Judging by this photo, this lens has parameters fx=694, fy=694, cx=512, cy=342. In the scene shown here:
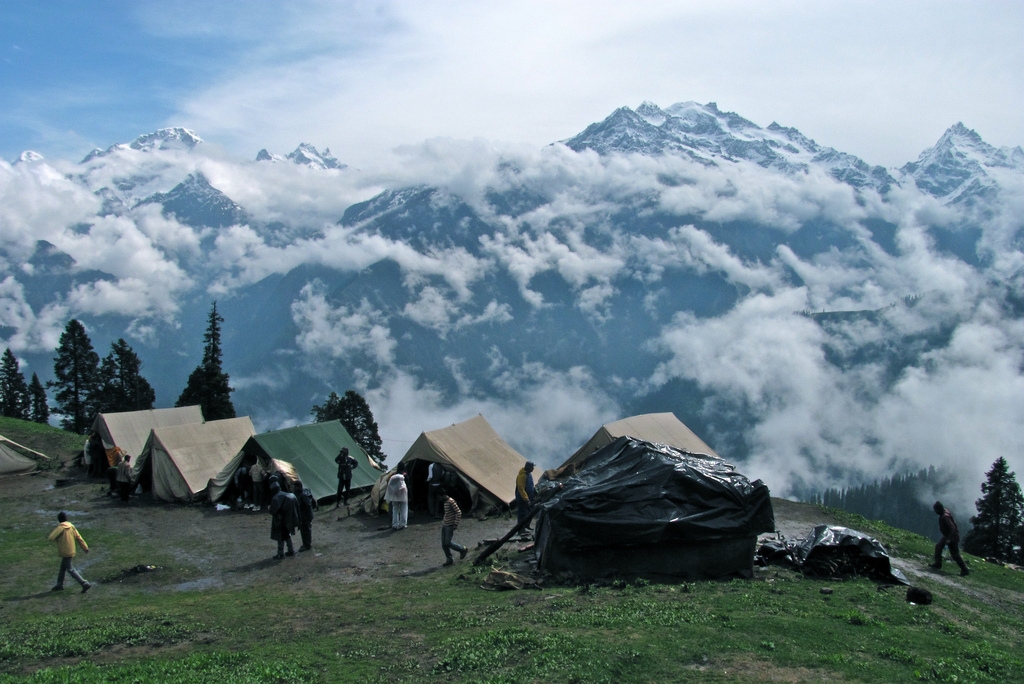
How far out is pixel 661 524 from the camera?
47.6 ft

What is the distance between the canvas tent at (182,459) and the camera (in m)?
27.3

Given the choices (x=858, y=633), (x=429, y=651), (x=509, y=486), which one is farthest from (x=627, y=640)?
(x=509, y=486)

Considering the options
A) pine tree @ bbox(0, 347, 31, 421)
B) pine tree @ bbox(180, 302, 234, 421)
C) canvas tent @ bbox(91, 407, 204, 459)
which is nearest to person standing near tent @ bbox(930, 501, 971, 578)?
canvas tent @ bbox(91, 407, 204, 459)

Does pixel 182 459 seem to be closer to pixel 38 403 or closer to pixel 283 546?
pixel 283 546

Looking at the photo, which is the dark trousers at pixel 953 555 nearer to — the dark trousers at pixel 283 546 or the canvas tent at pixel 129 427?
the dark trousers at pixel 283 546

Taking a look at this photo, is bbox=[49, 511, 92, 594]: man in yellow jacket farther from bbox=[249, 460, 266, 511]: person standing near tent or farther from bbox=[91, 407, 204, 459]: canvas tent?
bbox=[91, 407, 204, 459]: canvas tent

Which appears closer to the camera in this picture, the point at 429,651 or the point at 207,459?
the point at 429,651

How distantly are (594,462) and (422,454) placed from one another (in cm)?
915

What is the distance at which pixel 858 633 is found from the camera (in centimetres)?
1084

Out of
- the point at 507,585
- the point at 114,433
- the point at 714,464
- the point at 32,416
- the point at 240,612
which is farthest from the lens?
the point at 32,416

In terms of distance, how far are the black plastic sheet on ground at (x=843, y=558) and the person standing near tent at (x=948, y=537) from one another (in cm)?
277

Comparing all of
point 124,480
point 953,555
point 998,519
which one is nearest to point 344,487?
point 124,480

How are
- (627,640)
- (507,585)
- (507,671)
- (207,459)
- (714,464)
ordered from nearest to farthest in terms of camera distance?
(507,671), (627,640), (507,585), (714,464), (207,459)

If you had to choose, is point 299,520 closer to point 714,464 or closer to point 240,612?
point 240,612
